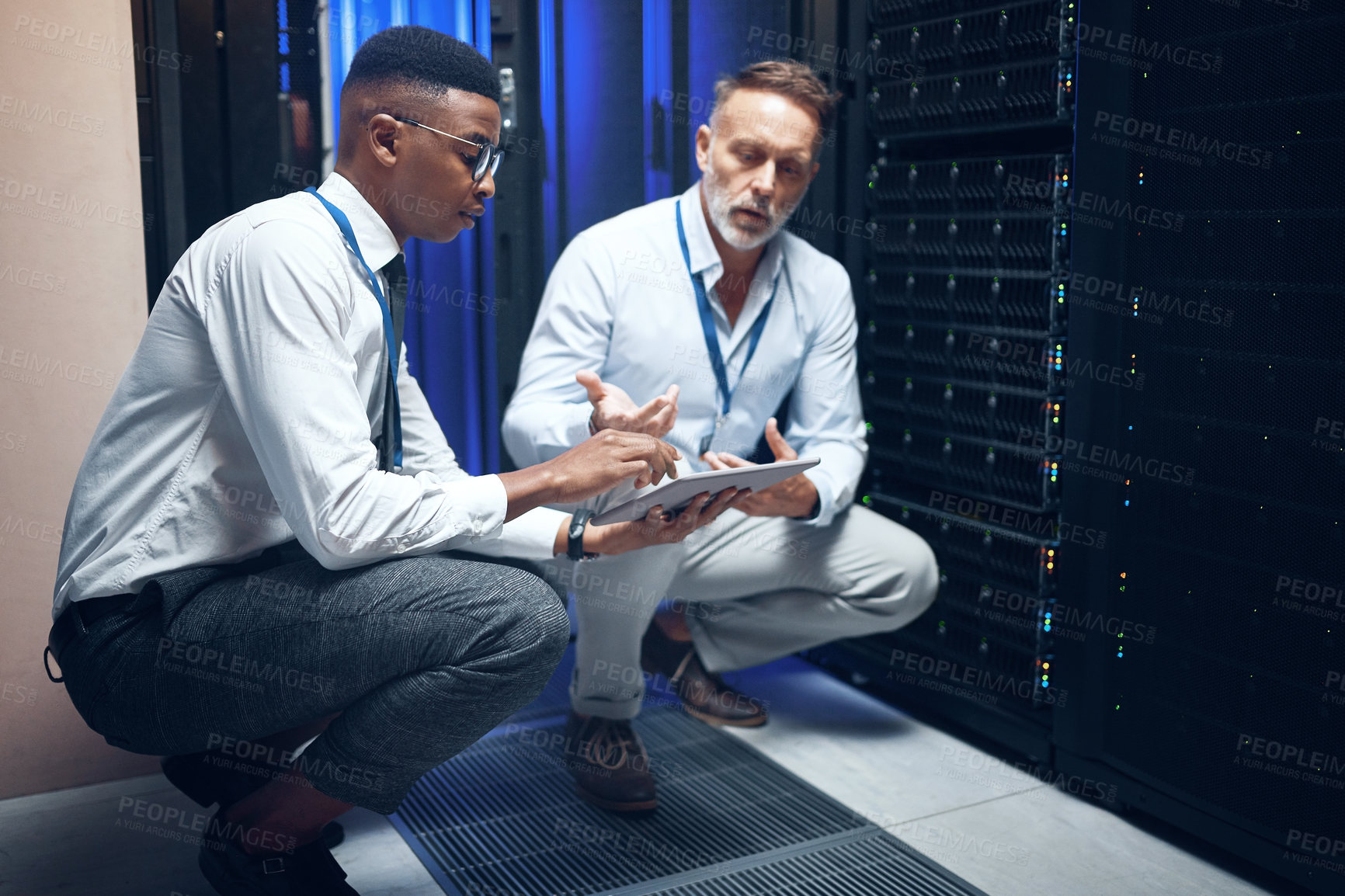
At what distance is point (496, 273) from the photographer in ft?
9.62

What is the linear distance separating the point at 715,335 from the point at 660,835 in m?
1.12

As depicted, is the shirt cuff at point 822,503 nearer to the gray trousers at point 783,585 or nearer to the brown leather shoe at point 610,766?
the gray trousers at point 783,585

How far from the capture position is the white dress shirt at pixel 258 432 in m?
1.58

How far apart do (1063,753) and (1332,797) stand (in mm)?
593

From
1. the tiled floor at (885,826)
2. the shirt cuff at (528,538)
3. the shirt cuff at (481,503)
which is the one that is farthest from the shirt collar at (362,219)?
the tiled floor at (885,826)

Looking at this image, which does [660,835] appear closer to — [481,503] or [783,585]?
[783,585]

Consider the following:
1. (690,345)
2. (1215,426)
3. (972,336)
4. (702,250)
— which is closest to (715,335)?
(690,345)

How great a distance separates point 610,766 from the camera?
2334 mm

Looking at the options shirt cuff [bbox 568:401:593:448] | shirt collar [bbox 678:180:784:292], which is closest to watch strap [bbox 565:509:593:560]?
shirt cuff [bbox 568:401:593:448]

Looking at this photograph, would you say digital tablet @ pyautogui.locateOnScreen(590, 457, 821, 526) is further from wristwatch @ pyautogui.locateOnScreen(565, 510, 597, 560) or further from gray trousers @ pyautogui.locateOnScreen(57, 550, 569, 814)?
gray trousers @ pyautogui.locateOnScreen(57, 550, 569, 814)

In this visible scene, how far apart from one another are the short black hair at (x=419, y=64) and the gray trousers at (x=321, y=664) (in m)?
0.78

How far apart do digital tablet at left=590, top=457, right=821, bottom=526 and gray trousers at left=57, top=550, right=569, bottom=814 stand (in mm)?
280

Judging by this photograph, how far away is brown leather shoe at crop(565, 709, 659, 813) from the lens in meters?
2.28

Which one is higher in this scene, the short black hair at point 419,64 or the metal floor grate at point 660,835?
the short black hair at point 419,64
